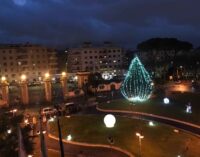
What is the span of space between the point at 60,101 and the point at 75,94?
4.21 meters

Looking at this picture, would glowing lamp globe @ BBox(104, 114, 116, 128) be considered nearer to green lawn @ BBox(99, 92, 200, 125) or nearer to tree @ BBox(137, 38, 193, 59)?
green lawn @ BBox(99, 92, 200, 125)

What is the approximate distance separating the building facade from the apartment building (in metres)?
7.04

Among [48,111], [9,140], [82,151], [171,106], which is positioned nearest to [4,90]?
[48,111]

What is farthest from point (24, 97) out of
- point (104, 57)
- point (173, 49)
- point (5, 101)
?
point (104, 57)

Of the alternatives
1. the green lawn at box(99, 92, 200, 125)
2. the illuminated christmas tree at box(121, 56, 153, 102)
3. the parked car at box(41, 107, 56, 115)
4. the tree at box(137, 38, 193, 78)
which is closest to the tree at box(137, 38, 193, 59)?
the tree at box(137, 38, 193, 78)

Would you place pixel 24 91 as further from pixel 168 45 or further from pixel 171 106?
pixel 168 45

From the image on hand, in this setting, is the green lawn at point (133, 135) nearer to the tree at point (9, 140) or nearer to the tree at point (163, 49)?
the tree at point (9, 140)

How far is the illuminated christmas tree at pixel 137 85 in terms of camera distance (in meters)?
41.8

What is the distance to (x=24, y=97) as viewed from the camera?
48.6 metres

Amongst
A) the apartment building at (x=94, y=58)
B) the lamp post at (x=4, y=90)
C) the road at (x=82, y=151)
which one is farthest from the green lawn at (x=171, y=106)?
the apartment building at (x=94, y=58)

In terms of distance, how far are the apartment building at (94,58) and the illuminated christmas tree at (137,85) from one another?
226 feet

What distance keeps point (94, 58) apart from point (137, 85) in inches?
2933

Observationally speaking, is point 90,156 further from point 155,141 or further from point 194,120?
point 194,120

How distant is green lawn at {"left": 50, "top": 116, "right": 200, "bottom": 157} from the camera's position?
26875mm
